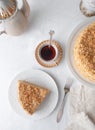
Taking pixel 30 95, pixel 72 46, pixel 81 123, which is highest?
pixel 72 46

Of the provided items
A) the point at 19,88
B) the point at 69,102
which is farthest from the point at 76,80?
the point at 19,88

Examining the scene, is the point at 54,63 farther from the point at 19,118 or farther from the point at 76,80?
the point at 19,118

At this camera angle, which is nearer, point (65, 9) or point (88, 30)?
point (88, 30)

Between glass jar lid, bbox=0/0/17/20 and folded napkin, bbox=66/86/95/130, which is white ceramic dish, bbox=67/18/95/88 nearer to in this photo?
folded napkin, bbox=66/86/95/130

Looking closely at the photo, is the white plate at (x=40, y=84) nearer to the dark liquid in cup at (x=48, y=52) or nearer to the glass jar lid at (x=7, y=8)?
the dark liquid in cup at (x=48, y=52)

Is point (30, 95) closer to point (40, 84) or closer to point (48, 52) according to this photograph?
point (40, 84)

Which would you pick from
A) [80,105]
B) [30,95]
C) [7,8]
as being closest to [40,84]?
[30,95]
